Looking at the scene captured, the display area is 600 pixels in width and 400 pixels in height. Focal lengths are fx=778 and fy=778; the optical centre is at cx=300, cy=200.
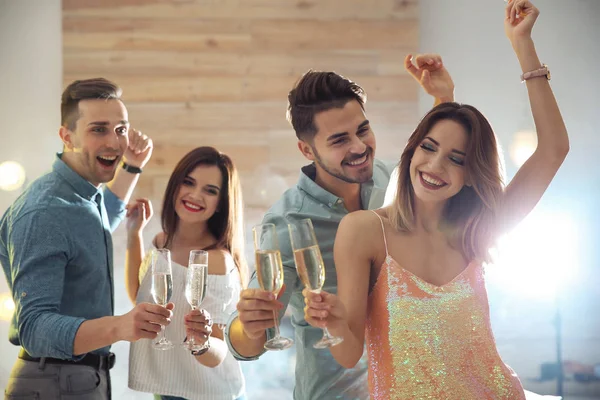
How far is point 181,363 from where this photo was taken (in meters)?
2.69

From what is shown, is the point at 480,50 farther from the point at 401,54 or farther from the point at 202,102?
the point at 202,102

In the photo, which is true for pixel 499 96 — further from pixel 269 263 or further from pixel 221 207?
pixel 269 263

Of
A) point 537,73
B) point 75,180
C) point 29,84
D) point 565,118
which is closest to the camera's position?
point 537,73

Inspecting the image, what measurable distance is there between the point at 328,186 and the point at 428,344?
2.13 ft

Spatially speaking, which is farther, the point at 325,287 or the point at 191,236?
the point at 191,236

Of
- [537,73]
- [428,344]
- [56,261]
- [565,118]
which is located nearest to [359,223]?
[428,344]

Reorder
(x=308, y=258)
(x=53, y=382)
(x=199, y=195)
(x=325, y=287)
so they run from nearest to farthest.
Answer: (x=308, y=258) < (x=325, y=287) < (x=53, y=382) < (x=199, y=195)

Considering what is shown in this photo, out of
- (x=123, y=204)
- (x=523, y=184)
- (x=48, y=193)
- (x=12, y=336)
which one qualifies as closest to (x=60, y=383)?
(x=12, y=336)

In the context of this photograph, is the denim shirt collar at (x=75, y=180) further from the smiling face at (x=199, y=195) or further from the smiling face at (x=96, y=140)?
the smiling face at (x=199, y=195)

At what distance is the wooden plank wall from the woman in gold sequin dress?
282 cm

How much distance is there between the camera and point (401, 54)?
15.8 feet

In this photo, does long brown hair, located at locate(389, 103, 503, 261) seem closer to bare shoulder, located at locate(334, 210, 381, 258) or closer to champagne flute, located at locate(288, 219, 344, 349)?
bare shoulder, located at locate(334, 210, 381, 258)

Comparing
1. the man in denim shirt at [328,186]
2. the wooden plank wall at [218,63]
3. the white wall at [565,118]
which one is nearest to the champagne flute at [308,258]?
the man in denim shirt at [328,186]

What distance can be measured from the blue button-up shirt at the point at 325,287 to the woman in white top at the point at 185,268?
434 millimetres
